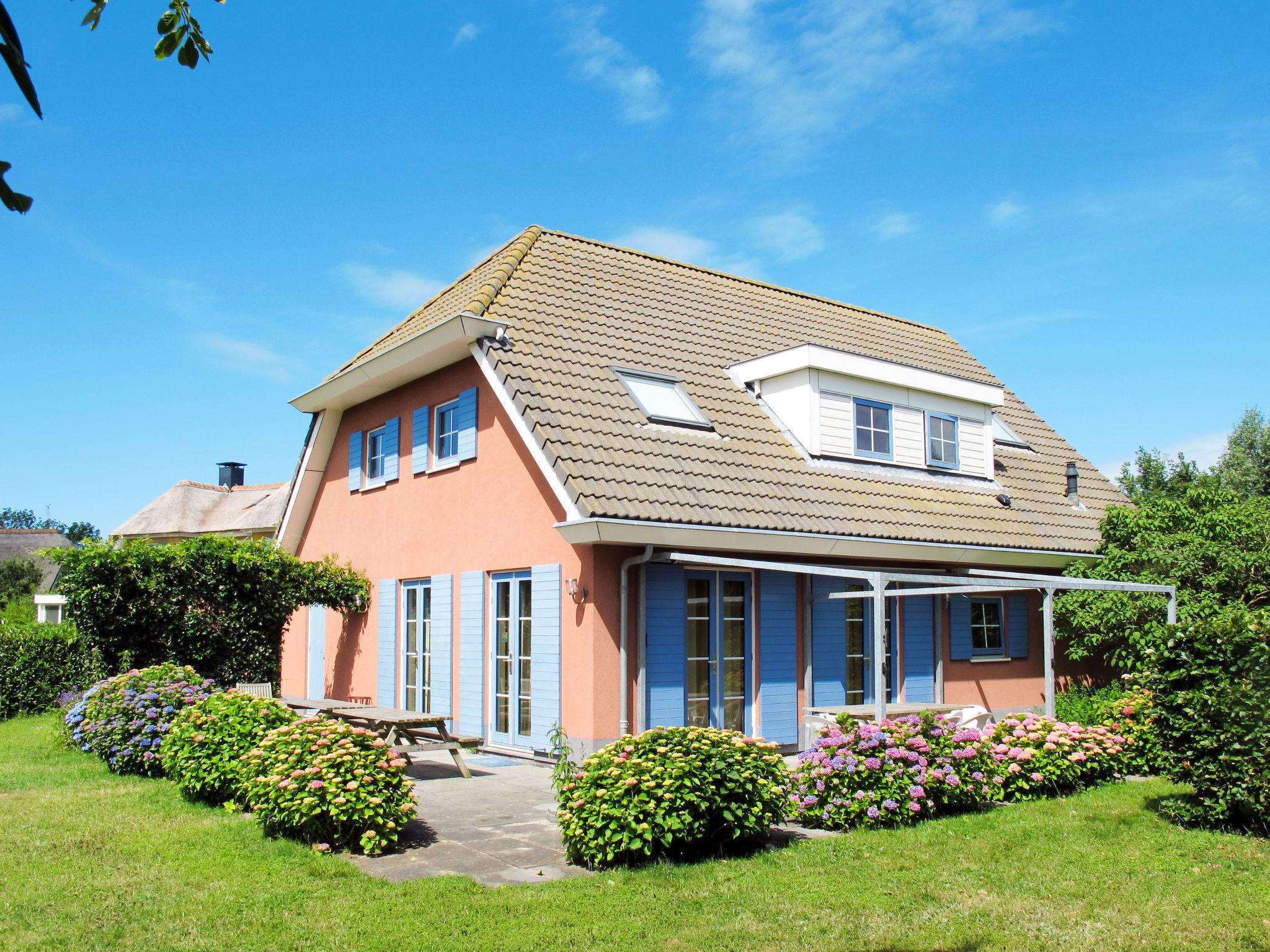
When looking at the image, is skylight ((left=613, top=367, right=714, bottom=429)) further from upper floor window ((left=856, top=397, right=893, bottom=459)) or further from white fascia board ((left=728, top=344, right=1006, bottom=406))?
upper floor window ((left=856, top=397, right=893, bottom=459))

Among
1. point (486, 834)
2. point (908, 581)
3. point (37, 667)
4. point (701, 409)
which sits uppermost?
point (701, 409)

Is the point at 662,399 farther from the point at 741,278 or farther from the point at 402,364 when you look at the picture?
the point at 741,278

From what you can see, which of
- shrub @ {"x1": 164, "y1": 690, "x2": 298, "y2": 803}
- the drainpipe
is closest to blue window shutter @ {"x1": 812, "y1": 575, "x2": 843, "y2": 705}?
the drainpipe

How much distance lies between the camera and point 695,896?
6930 mm

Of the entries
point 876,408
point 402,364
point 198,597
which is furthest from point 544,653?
point 876,408

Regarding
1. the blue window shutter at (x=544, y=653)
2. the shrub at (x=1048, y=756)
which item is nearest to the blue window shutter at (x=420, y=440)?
the blue window shutter at (x=544, y=653)

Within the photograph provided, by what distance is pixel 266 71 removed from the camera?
5395 mm

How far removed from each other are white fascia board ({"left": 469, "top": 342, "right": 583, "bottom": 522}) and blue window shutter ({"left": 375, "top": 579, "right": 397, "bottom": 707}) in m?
4.29

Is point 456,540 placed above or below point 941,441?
below

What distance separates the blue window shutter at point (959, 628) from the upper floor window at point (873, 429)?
95.1 inches

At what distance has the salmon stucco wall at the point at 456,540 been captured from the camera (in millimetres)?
12102

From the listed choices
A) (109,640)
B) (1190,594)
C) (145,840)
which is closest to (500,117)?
Answer: (145,840)

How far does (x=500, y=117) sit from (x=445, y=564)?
6.75m

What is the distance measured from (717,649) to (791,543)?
1.56 meters
